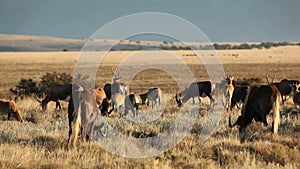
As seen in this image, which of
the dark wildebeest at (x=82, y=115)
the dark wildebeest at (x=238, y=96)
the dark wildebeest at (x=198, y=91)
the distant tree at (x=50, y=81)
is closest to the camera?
the dark wildebeest at (x=82, y=115)

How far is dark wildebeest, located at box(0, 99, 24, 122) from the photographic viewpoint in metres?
16.1

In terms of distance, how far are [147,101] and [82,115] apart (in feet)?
37.1

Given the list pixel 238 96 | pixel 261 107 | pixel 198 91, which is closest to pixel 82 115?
pixel 261 107

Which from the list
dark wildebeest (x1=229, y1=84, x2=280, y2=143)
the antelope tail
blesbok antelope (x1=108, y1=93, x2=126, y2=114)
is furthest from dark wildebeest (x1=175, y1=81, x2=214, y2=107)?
the antelope tail

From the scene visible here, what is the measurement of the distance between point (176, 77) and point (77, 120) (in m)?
33.6

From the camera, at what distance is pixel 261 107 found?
12.0 metres

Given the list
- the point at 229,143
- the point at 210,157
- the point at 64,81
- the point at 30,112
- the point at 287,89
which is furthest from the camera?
the point at 64,81

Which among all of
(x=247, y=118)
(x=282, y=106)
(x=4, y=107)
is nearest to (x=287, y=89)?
(x=282, y=106)

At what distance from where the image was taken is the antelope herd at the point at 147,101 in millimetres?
10656

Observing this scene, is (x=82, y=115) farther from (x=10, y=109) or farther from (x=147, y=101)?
(x=147, y=101)

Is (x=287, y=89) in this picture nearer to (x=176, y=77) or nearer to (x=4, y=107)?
(x=4, y=107)

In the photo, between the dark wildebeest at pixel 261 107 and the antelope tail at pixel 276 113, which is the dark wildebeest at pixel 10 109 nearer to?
the dark wildebeest at pixel 261 107

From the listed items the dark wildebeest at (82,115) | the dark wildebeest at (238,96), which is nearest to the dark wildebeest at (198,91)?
the dark wildebeest at (238,96)

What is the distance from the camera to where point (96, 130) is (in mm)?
11266
